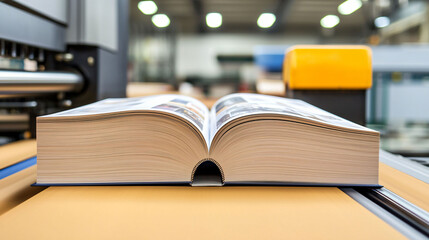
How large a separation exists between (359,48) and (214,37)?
974 cm

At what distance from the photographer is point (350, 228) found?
Result: 30 centimetres

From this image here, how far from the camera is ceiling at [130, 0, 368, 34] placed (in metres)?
8.00

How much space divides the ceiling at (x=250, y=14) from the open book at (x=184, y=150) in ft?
24.9

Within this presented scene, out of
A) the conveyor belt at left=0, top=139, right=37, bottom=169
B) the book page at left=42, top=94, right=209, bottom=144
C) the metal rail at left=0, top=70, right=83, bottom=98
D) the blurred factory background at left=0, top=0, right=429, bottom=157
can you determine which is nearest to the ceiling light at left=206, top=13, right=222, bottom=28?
the blurred factory background at left=0, top=0, right=429, bottom=157

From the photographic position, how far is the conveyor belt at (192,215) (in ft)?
0.93

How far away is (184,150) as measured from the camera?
0.39 meters

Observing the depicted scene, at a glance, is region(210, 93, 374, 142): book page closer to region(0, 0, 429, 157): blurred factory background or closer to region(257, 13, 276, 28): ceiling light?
region(0, 0, 429, 157): blurred factory background

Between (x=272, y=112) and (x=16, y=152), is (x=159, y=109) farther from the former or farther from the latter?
(x=16, y=152)

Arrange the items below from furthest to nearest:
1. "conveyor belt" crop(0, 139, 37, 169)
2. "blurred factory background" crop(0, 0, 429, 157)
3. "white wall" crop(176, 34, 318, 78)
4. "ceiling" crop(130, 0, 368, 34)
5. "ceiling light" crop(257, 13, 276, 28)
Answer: "white wall" crop(176, 34, 318, 78) < "ceiling" crop(130, 0, 368, 34) < "ceiling light" crop(257, 13, 276, 28) < "blurred factory background" crop(0, 0, 429, 157) < "conveyor belt" crop(0, 139, 37, 169)

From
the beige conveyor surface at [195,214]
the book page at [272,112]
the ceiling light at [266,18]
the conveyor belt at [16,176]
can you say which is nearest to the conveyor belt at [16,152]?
the conveyor belt at [16,176]

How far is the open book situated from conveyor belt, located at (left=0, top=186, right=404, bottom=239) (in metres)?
0.02

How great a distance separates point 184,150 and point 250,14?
29.9 ft

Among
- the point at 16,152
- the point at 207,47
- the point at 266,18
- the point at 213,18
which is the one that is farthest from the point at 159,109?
the point at 207,47

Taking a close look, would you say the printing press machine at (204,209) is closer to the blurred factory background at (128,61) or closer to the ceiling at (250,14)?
the blurred factory background at (128,61)
